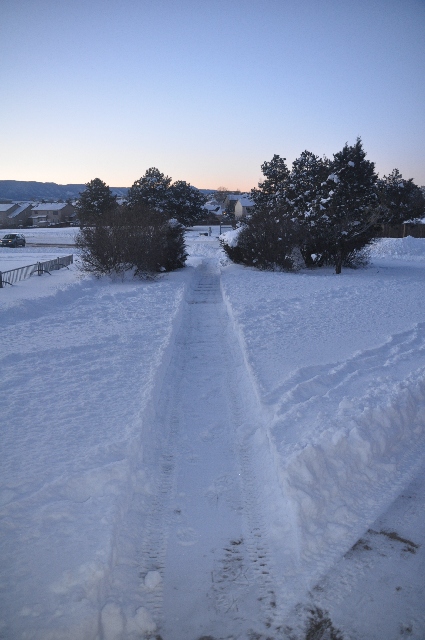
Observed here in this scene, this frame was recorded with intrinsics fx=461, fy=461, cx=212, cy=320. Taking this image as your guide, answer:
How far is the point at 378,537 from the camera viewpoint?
3.76 m

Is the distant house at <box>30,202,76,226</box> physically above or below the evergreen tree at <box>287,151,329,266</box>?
above

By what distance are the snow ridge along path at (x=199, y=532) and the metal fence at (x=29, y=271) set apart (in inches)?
521

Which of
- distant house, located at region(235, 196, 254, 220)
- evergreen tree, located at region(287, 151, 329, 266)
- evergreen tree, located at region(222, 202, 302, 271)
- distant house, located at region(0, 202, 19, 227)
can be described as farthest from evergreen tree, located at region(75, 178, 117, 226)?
distant house, located at region(0, 202, 19, 227)

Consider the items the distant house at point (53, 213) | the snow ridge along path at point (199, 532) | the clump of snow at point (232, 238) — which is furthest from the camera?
the distant house at point (53, 213)

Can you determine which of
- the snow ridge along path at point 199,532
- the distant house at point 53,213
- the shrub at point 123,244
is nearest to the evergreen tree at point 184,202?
the shrub at point 123,244

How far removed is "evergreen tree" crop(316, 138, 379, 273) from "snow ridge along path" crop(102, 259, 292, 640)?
55.9 ft

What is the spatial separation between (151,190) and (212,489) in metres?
49.7

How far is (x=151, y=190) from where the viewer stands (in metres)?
50.9

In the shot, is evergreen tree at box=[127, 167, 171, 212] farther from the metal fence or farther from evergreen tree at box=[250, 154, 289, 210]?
the metal fence

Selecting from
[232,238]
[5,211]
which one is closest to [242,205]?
[5,211]

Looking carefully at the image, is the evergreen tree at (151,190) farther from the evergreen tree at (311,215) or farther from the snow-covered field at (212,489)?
the snow-covered field at (212,489)

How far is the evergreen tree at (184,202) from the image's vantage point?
54463mm

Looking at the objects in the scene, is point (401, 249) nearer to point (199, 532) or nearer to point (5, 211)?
point (199, 532)

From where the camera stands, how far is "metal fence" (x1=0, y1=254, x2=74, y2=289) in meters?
18.0
